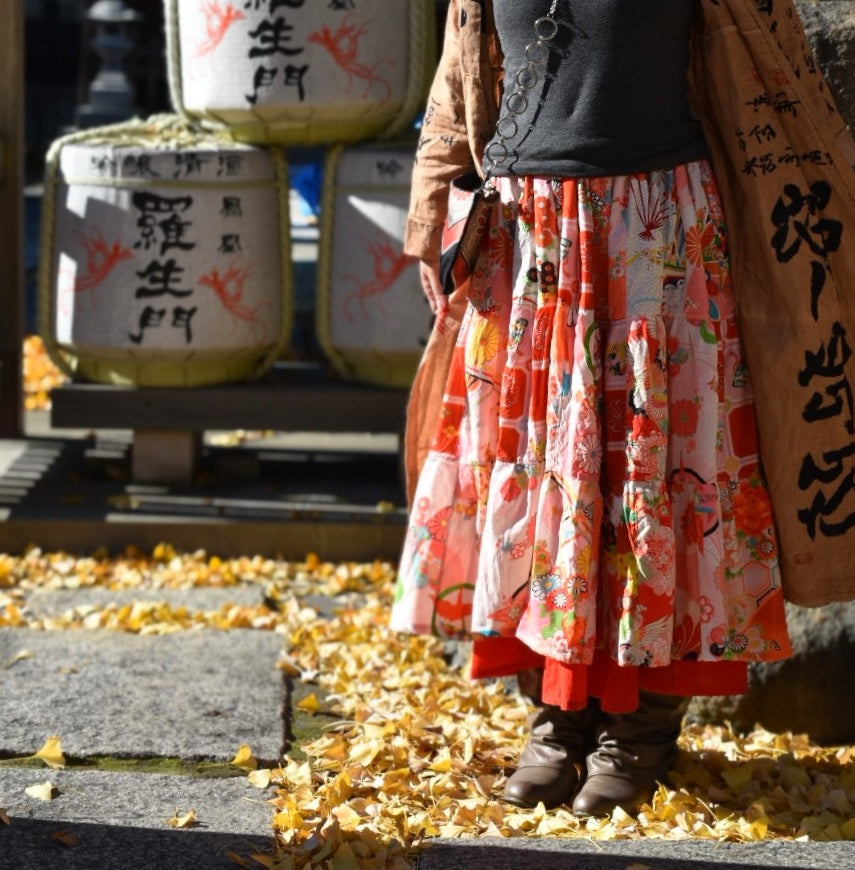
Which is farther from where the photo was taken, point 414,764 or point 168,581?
point 168,581

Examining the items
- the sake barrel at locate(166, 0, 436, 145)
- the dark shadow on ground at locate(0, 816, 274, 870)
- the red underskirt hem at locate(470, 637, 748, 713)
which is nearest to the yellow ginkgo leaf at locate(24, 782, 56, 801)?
the dark shadow on ground at locate(0, 816, 274, 870)

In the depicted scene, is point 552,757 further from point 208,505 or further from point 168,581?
point 208,505

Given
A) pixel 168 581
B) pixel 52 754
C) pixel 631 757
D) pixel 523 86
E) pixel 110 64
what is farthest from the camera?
pixel 110 64

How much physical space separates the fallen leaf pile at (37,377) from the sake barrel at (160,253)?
1.64 meters

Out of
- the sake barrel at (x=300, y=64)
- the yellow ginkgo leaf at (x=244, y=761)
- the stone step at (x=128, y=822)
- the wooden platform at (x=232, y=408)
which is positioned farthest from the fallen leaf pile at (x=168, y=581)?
the sake barrel at (x=300, y=64)

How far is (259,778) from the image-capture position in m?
3.05

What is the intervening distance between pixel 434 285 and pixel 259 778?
3.41 ft

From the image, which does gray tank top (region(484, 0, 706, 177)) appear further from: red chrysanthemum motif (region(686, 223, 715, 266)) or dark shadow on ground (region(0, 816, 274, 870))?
dark shadow on ground (region(0, 816, 274, 870))

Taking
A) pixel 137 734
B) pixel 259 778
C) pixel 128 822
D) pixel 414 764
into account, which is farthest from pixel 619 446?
pixel 137 734

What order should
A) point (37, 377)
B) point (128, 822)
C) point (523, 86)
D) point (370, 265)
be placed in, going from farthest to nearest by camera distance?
point (37, 377) < point (370, 265) < point (523, 86) < point (128, 822)

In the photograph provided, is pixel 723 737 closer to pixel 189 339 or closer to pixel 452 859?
pixel 452 859

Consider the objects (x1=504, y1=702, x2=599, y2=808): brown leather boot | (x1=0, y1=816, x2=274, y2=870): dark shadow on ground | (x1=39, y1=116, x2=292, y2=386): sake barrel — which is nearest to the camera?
(x1=0, y1=816, x2=274, y2=870): dark shadow on ground

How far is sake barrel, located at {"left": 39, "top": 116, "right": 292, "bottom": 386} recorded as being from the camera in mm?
4750

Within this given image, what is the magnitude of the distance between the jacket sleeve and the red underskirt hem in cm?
86
